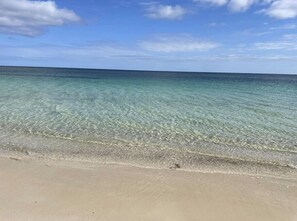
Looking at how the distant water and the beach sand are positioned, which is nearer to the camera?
the beach sand

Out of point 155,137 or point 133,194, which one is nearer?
point 133,194

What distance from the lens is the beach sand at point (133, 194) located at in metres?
5.32

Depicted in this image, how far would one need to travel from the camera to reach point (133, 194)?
20.1ft

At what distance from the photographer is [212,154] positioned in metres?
9.33

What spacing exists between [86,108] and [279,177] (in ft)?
36.6

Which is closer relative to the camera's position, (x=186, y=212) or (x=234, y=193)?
(x=186, y=212)

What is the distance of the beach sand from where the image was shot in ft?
17.4

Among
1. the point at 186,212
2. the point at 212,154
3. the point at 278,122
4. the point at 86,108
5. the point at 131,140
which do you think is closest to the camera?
the point at 186,212

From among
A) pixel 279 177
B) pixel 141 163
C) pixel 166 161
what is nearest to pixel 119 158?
pixel 141 163

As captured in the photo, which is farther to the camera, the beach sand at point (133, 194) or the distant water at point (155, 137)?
the distant water at point (155, 137)

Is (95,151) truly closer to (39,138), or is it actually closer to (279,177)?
(39,138)

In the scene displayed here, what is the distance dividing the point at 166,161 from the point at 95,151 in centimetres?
208

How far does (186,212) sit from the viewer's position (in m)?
5.46

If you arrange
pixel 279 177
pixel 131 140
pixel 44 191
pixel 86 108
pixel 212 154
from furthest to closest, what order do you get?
pixel 86 108 < pixel 131 140 < pixel 212 154 < pixel 279 177 < pixel 44 191
